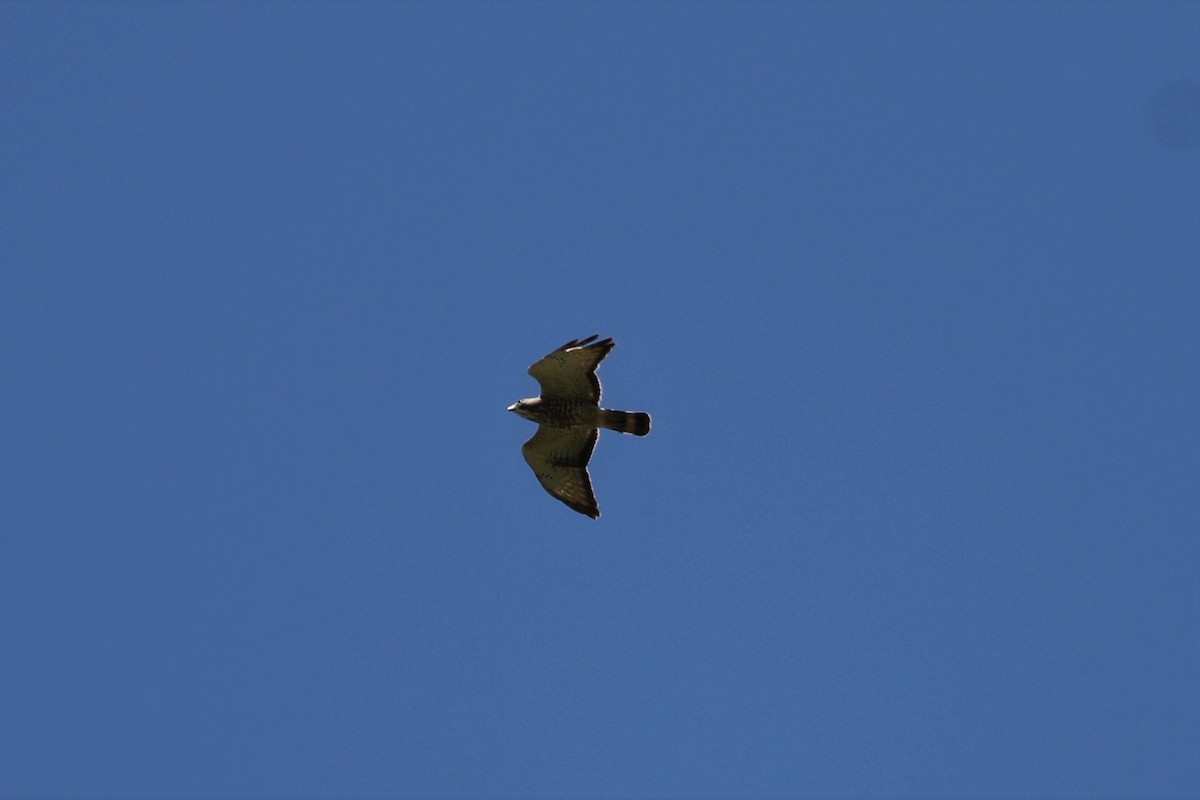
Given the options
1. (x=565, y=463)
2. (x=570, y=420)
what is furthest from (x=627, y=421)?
(x=565, y=463)

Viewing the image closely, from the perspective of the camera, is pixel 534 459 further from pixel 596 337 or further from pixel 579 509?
pixel 596 337

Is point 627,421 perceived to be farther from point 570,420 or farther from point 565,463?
point 565,463

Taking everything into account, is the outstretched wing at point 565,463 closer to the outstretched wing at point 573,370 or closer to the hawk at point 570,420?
the hawk at point 570,420

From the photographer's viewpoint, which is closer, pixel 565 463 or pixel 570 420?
pixel 570 420

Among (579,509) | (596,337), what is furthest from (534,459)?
(596,337)

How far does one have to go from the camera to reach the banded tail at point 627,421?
22.7 metres

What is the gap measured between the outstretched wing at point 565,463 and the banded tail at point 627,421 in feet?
1.69

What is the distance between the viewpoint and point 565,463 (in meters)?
23.7

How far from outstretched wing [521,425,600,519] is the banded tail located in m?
0.51

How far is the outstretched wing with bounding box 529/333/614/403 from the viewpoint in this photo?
21.9 meters

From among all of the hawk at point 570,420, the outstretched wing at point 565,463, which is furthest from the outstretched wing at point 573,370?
the outstretched wing at point 565,463

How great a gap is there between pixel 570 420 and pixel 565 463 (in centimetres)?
103

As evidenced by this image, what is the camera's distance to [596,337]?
854 inches

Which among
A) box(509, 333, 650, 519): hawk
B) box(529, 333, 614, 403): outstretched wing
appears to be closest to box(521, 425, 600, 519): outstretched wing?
box(509, 333, 650, 519): hawk
